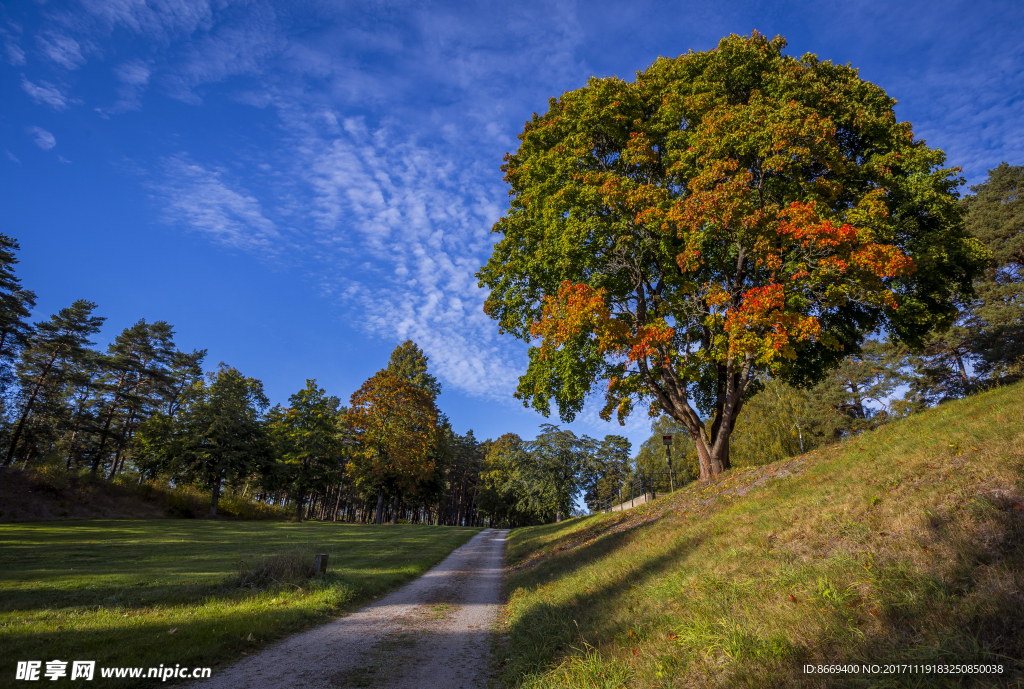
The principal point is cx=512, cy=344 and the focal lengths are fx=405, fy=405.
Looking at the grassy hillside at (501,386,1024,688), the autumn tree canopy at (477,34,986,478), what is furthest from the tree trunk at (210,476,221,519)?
the grassy hillside at (501,386,1024,688)

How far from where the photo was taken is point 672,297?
15.3 meters

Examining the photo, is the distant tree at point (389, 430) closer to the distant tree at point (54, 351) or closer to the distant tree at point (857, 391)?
the distant tree at point (54, 351)

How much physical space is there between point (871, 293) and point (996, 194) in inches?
1259

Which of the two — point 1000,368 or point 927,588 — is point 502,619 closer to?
point 927,588

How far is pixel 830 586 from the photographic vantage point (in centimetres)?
487

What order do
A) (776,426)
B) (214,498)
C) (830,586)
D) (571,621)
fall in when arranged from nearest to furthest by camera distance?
(830,586) < (571,621) < (214,498) < (776,426)

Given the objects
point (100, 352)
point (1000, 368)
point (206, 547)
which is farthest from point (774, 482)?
point (100, 352)

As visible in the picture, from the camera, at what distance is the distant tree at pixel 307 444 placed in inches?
1563

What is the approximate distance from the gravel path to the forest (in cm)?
2299

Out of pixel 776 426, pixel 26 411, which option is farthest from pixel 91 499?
pixel 776 426

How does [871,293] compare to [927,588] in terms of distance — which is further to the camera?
[871,293]

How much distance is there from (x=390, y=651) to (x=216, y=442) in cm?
3860

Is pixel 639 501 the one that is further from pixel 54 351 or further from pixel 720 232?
pixel 54 351

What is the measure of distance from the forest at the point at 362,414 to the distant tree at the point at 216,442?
117 mm
